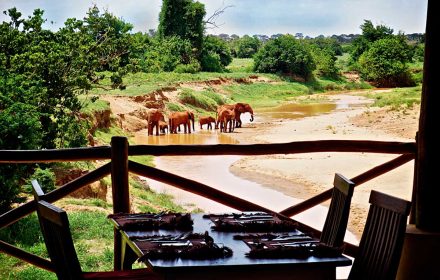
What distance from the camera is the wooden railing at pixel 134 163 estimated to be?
3.38 meters

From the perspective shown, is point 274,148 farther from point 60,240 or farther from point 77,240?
point 77,240

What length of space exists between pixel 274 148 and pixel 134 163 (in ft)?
2.29

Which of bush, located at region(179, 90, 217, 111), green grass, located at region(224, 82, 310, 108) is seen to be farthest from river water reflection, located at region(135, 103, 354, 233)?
green grass, located at region(224, 82, 310, 108)

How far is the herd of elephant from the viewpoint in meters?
23.0

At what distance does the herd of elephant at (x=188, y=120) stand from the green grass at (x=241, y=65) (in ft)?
35.9

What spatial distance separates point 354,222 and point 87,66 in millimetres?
4832

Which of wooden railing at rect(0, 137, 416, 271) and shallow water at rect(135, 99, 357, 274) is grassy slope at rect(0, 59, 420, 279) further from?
wooden railing at rect(0, 137, 416, 271)

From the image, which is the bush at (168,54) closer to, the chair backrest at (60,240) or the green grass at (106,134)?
the green grass at (106,134)

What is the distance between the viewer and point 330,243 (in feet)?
8.86

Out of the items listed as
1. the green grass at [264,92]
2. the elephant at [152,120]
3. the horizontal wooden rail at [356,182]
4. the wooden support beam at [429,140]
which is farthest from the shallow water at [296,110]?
the wooden support beam at [429,140]

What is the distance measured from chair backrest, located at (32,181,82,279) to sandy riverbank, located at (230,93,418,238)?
320 inches

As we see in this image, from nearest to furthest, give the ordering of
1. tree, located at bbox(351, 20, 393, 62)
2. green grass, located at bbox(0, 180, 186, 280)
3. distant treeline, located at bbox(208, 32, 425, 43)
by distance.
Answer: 1. green grass, located at bbox(0, 180, 186, 280)
2. tree, located at bbox(351, 20, 393, 62)
3. distant treeline, located at bbox(208, 32, 425, 43)

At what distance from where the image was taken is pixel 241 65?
41.1 m

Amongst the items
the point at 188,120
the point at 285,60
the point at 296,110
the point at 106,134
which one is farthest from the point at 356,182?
the point at 285,60
